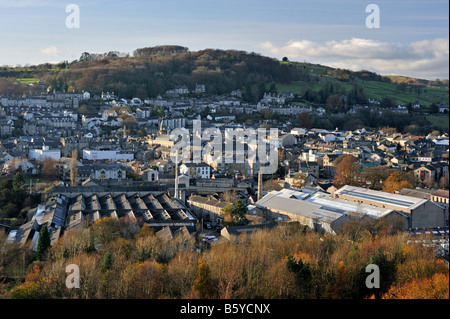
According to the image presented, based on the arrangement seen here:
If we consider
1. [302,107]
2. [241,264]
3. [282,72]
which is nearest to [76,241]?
[241,264]

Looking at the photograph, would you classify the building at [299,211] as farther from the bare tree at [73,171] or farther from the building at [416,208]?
the bare tree at [73,171]

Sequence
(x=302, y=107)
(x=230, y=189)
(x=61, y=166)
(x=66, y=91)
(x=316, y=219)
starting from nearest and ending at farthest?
(x=316, y=219) < (x=230, y=189) < (x=61, y=166) < (x=66, y=91) < (x=302, y=107)

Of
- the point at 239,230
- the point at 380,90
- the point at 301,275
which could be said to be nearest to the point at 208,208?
the point at 239,230

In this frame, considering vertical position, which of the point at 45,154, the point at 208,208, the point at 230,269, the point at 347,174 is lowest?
the point at 208,208

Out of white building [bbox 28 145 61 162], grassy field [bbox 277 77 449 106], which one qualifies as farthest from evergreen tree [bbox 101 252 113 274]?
grassy field [bbox 277 77 449 106]

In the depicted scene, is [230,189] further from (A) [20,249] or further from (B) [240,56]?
(B) [240,56]

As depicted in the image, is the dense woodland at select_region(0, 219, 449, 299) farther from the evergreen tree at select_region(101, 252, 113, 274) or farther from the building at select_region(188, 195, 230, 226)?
the building at select_region(188, 195, 230, 226)

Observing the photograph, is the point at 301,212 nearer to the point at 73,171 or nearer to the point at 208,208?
the point at 208,208

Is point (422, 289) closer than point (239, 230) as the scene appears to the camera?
Yes
